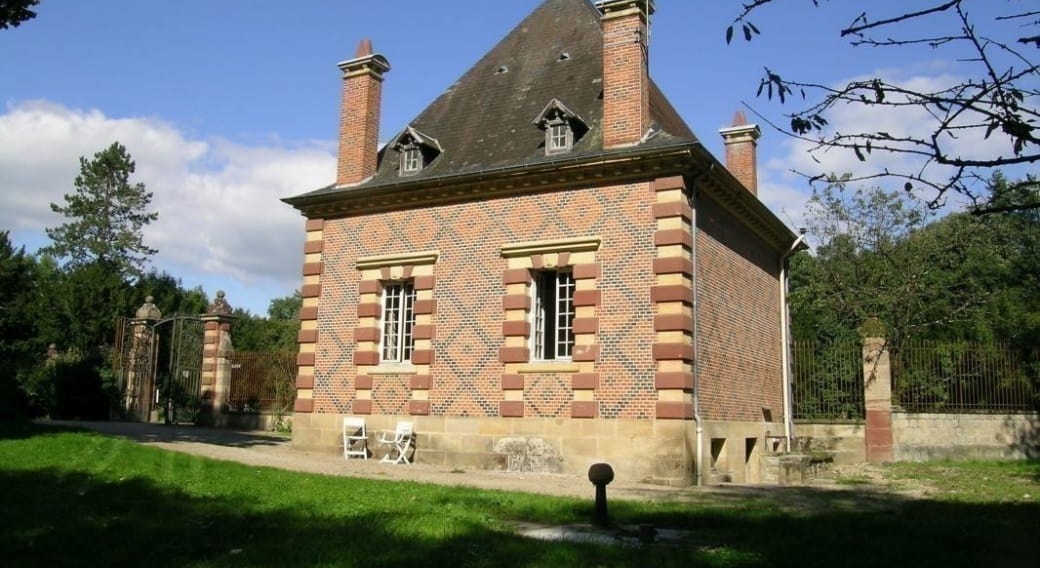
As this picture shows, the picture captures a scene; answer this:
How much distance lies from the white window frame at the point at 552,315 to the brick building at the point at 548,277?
0.05 metres

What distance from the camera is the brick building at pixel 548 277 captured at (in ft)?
47.1

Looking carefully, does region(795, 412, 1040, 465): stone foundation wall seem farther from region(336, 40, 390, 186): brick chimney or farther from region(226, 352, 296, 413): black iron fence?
region(226, 352, 296, 413): black iron fence

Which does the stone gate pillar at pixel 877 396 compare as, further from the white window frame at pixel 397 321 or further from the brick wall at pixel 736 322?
the white window frame at pixel 397 321

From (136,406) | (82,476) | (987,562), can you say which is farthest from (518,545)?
(136,406)

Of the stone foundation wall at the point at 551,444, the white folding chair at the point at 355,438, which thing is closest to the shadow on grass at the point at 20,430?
the white folding chair at the point at 355,438

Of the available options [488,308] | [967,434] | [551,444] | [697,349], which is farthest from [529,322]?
[967,434]

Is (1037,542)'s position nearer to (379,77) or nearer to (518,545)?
(518,545)

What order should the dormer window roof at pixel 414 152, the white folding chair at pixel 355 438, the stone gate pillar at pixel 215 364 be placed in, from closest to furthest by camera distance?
1. the white folding chair at pixel 355 438
2. the dormer window roof at pixel 414 152
3. the stone gate pillar at pixel 215 364

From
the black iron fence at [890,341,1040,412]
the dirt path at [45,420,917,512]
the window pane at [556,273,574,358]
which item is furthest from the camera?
the black iron fence at [890,341,1040,412]

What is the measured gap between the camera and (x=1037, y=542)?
785 cm

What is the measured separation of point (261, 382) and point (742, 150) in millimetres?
14898

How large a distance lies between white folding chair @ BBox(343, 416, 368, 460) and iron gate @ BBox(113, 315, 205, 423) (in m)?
9.69

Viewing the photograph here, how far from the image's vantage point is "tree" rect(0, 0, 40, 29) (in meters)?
13.4

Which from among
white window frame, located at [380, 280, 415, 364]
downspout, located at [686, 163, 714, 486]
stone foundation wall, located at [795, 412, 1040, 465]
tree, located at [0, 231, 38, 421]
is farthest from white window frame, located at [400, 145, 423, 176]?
tree, located at [0, 231, 38, 421]
